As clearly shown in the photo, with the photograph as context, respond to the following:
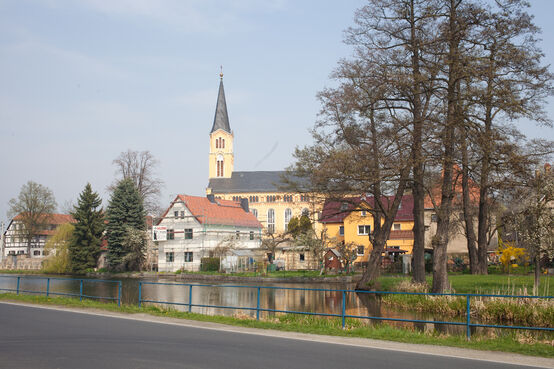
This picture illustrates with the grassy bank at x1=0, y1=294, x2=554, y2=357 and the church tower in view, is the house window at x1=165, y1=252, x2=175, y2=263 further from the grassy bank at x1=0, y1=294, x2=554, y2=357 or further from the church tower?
the church tower

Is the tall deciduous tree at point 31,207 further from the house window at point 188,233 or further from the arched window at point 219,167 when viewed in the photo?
the arched window at point 219,167

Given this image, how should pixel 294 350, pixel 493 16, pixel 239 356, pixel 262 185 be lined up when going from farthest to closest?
pixel 262 185 < pixel 493 16 < pixel 294 350 < pixel 239 356

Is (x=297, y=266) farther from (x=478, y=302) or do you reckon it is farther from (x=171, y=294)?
(x=478, y=302)

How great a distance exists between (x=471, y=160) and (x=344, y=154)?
593cm

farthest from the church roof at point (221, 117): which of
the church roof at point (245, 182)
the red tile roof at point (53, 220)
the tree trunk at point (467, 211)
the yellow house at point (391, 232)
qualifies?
the tree trunk at point (467, 211)

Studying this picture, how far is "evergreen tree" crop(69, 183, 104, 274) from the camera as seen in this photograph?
200 feet

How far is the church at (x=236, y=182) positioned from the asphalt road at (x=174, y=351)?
109364 mm

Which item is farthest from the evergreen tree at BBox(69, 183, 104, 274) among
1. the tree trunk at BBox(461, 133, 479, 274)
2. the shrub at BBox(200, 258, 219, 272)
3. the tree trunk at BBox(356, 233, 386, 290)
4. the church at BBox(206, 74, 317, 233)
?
the church at BBox(206, 74, 317, 233)

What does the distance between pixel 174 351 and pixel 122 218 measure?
5287cm

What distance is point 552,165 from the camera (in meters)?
26.5

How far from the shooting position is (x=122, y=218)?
60906 mm

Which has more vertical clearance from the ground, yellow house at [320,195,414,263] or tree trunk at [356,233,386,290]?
yellow house at [320,195,414,263]

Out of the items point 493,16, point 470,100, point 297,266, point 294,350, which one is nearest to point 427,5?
point 493,16

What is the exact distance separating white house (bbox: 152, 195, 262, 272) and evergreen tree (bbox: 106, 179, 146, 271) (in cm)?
339
